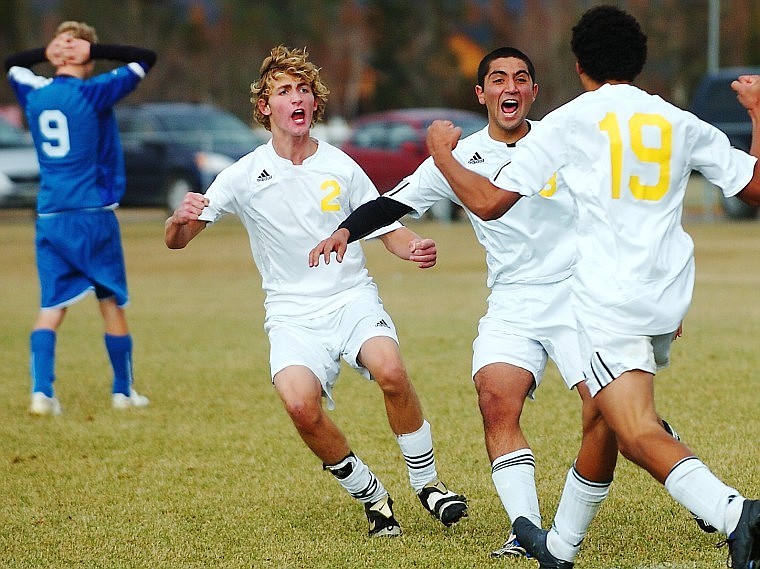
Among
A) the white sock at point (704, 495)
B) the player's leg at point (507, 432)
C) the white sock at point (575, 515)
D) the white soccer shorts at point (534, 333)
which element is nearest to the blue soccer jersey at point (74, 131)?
the white soccer shorts at point (534, 333)

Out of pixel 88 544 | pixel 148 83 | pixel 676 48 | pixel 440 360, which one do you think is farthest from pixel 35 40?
pixel 88 544

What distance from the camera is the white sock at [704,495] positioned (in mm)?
4426

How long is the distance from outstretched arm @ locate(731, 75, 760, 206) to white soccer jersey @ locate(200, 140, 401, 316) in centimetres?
192

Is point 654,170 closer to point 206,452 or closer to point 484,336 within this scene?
point 484,336

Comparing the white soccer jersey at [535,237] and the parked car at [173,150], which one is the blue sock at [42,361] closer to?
the white soccer jersey at [535,237]

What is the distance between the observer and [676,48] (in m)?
52.7

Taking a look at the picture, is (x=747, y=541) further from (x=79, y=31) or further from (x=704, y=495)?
(x=79, y=31)

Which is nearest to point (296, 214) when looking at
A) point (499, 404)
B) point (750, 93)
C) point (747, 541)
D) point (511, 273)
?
point (511, 273)

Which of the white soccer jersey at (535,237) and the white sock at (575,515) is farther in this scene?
the white soccer jersey at (535,237)

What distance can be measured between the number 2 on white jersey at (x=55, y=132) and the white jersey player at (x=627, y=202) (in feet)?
15.9

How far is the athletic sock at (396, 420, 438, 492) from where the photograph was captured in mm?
6008

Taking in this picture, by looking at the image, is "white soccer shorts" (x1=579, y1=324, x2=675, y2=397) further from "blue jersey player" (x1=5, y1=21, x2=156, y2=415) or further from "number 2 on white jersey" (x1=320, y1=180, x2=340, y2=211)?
"blue jersey player" (x1=5, y1=21, x2=156, y2=415)

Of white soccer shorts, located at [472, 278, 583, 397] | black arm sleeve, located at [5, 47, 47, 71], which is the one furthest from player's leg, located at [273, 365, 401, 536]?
black arm sleeve, located at [5, 47, 47, 71]

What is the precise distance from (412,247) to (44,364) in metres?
3.99
